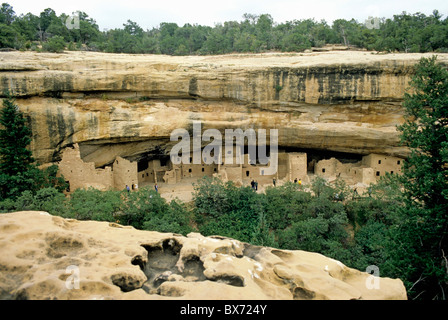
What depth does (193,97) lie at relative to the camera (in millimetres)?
13688

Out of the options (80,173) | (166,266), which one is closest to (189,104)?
(80,173)

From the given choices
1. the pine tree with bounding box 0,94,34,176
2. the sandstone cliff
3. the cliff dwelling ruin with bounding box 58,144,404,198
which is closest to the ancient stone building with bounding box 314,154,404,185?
the cliff dwelling ruin with bounding box 58,144,404,198

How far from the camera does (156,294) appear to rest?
3.18 m

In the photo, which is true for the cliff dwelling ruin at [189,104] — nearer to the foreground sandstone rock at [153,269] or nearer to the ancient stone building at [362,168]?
the ancient stone building at [362,168]

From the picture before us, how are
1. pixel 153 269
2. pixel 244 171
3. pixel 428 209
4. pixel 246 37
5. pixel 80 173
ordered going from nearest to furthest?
pixel 153 269 → pixel 428 209 → pixel 80 173 → pixel 244 171 → pixel 246 37

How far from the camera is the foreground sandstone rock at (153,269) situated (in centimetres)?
305

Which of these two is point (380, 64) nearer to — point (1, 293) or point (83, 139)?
point (83, 139)

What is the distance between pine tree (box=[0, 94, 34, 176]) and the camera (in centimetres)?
1131

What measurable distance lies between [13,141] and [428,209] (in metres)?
13.0

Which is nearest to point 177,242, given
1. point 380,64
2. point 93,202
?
point 93,202

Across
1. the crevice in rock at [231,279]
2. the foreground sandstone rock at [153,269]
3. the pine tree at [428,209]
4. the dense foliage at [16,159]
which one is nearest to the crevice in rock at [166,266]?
the foreground sandstone rock at [153,269]

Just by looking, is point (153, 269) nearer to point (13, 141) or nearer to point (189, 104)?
point (13, 141)

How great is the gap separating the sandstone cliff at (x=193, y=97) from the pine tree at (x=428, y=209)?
4.45m
